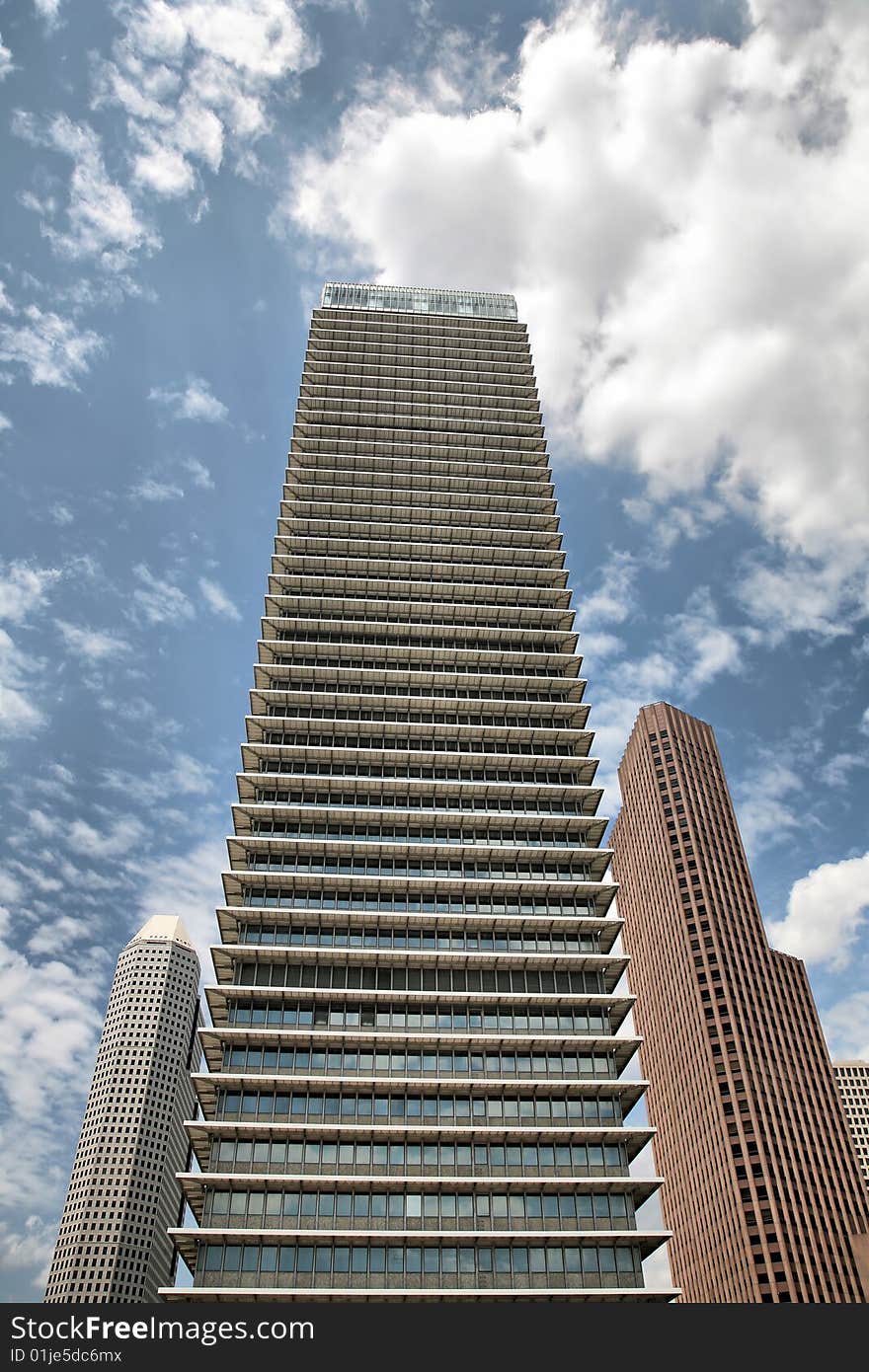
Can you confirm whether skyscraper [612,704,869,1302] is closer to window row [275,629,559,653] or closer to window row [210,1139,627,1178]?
window row [210,1139,627,1178]

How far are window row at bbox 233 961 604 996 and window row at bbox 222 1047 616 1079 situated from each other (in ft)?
19.0

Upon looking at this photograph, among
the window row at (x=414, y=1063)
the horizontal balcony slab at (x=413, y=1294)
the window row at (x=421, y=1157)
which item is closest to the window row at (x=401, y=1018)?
the window row at (x=414, y=1063)

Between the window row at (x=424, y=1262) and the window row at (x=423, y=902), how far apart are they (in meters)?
26.5

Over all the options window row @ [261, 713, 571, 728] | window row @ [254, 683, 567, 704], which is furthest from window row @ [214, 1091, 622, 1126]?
window row @ [254, 683, 567, 704]

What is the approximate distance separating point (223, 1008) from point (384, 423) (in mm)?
81355

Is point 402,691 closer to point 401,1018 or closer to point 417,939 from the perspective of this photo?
point 417,939

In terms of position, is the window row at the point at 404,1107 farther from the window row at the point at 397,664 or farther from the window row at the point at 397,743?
the window row at the point at 397,664

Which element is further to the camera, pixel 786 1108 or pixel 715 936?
pixel 715 936

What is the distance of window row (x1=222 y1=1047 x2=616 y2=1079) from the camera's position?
8156cm

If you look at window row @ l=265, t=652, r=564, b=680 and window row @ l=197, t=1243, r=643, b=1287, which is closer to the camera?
window row @ l=197, t=1243, r=643, b=1287

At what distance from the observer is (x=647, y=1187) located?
3046 inches

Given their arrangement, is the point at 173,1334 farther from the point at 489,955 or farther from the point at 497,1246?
the point at 489,955

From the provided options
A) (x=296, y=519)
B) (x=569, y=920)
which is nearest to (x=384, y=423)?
(x=296, y=519)

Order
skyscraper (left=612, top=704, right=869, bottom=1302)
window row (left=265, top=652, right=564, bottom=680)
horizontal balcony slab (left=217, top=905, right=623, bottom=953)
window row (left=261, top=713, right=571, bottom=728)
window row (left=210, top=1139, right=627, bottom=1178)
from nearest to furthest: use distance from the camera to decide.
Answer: window row (left=210, top=1139, right=627, bottom=1178) < horizontal balcony slab (left=217, top=905, right=623, bottom=953) < window row (left=261, top=713, right=571, bottom=728) < window row (left=265, top=652, right=564, bottom=680) < skyscraper (left=612, top=704, right=869, bottom=1302)
